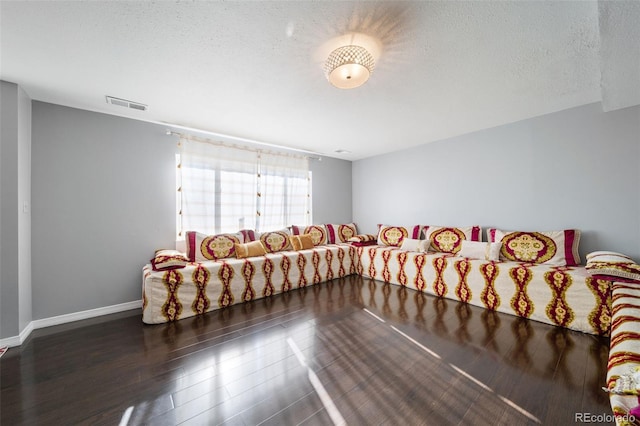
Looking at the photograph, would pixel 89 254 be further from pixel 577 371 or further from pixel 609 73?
pixel 609 73

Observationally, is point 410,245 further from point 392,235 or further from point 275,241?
point 275,241

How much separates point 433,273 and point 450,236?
0.73 metres

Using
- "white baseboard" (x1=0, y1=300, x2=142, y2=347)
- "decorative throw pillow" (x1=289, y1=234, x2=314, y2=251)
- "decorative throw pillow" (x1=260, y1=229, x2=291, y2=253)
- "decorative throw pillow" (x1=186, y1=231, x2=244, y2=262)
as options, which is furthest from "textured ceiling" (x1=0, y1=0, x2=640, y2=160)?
"white baseboard" (x1=0, y1=300, x2=142, y2=347)

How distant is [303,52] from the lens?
1743mm

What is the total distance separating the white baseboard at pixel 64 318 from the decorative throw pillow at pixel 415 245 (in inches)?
154

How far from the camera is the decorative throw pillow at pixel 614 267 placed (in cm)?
204

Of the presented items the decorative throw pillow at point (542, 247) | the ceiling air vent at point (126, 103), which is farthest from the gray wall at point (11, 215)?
the decorative throw pillow at point (542, 247)

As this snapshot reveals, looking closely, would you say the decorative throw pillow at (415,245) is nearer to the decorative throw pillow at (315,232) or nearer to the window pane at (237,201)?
the decorative throw pillow at (315,232)

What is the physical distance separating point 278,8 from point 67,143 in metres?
2.88

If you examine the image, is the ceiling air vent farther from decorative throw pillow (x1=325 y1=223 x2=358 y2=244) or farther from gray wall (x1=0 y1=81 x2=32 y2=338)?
decorative throw pillow (x1=325 y1=223 x2=358 y2=244)

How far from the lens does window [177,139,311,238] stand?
11.1ft

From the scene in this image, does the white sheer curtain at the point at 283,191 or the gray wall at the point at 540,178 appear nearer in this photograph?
the gray wall at the point at 540,178

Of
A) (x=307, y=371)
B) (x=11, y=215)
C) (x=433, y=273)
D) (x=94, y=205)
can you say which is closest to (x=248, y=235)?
(x=94, y=205)

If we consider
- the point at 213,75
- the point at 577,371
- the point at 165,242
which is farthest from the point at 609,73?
the point at 165,242
